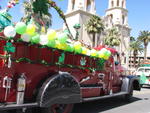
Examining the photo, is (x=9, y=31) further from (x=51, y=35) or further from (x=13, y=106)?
(x=13, y=106)

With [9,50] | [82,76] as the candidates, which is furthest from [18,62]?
[82,76]

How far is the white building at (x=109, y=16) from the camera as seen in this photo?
51469 millimetres

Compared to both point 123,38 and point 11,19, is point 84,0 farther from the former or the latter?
point 11,19

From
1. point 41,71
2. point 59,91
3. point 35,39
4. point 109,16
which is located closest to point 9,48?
point 35,39

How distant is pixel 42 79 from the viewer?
18.9 feet

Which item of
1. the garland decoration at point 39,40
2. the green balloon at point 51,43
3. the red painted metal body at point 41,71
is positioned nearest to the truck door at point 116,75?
the red painted metal body at point 41,71

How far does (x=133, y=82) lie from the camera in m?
10.3

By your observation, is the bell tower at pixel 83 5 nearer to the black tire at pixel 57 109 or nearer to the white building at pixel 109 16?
the white building at pixel 109 16

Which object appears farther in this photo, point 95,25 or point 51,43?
point 95,25

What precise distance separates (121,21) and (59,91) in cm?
6157

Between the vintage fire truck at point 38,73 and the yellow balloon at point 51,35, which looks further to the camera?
the yellow balloon at point 51,35

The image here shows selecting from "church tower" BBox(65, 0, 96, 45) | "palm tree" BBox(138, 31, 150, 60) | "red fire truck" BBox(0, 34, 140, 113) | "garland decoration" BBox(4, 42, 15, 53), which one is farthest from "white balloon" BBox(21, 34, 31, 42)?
"palm tree" BBox(138, 31, 150, 60)

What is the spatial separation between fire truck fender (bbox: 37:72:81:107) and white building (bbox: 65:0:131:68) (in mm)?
44285

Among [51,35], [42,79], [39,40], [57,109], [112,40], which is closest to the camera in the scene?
[39,40]
